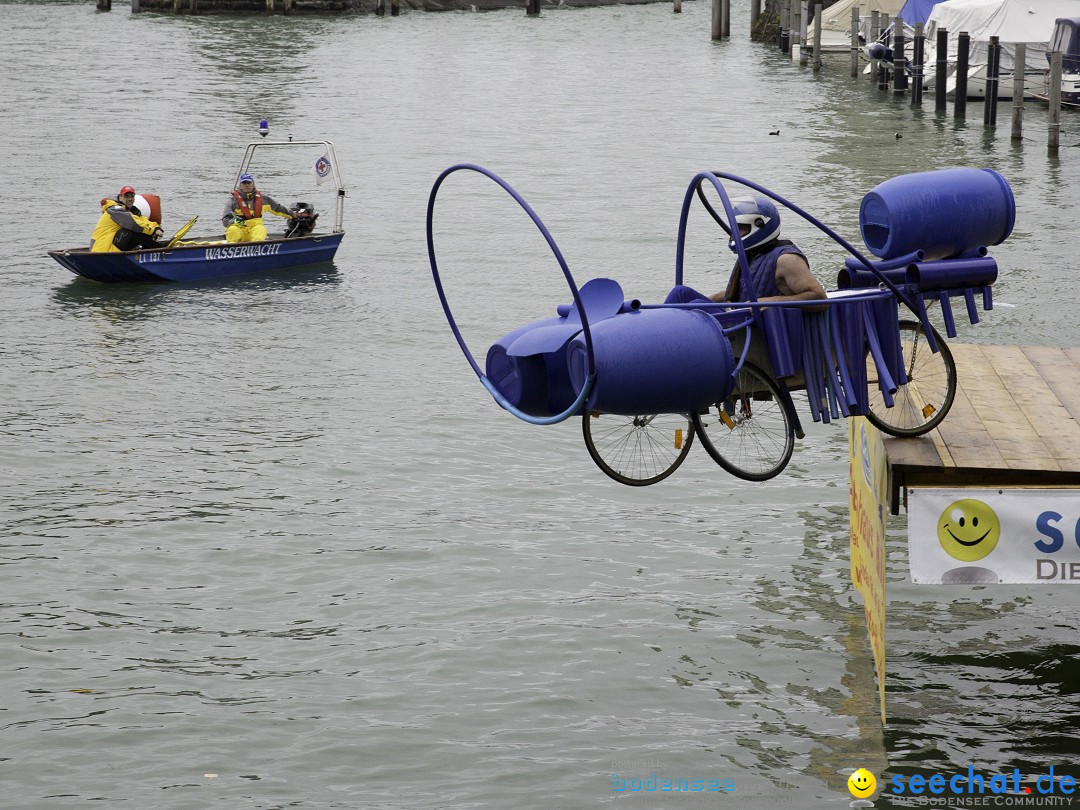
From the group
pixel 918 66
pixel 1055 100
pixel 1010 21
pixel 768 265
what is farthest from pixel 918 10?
pixel 768 265

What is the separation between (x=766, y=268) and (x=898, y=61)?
141 feet

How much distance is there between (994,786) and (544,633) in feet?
14.3

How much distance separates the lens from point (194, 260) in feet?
91.8

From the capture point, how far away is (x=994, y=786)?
10812 mm

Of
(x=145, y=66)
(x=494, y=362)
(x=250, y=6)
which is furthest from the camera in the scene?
(x=250, y=6)

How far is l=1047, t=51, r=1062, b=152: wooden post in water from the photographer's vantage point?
38.6 meters

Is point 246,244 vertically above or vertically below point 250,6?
below

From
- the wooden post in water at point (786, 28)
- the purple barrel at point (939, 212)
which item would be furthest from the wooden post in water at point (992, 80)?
the purple barrel at point (939, 212)

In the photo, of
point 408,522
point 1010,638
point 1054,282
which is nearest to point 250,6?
point 1054,282

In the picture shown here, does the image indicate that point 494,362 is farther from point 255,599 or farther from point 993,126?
point 993,126

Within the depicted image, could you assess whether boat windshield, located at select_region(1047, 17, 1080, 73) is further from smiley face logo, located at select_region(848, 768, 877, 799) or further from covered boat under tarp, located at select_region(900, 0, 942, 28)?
smiley face logo, located at select_region(848, 768, 877, 799)

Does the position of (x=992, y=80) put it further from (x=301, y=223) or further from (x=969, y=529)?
(x=969, y=529)

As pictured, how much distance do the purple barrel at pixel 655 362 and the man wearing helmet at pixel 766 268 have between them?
0.52 metres

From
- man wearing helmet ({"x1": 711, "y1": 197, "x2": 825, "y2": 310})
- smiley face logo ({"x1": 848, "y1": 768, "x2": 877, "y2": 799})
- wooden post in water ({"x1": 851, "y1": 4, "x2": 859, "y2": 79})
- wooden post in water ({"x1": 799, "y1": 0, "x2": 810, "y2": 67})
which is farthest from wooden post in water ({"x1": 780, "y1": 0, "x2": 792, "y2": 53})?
smiley face logo ({"x1": 848, "y1": 768, "x2": 877, "y2": 799})
